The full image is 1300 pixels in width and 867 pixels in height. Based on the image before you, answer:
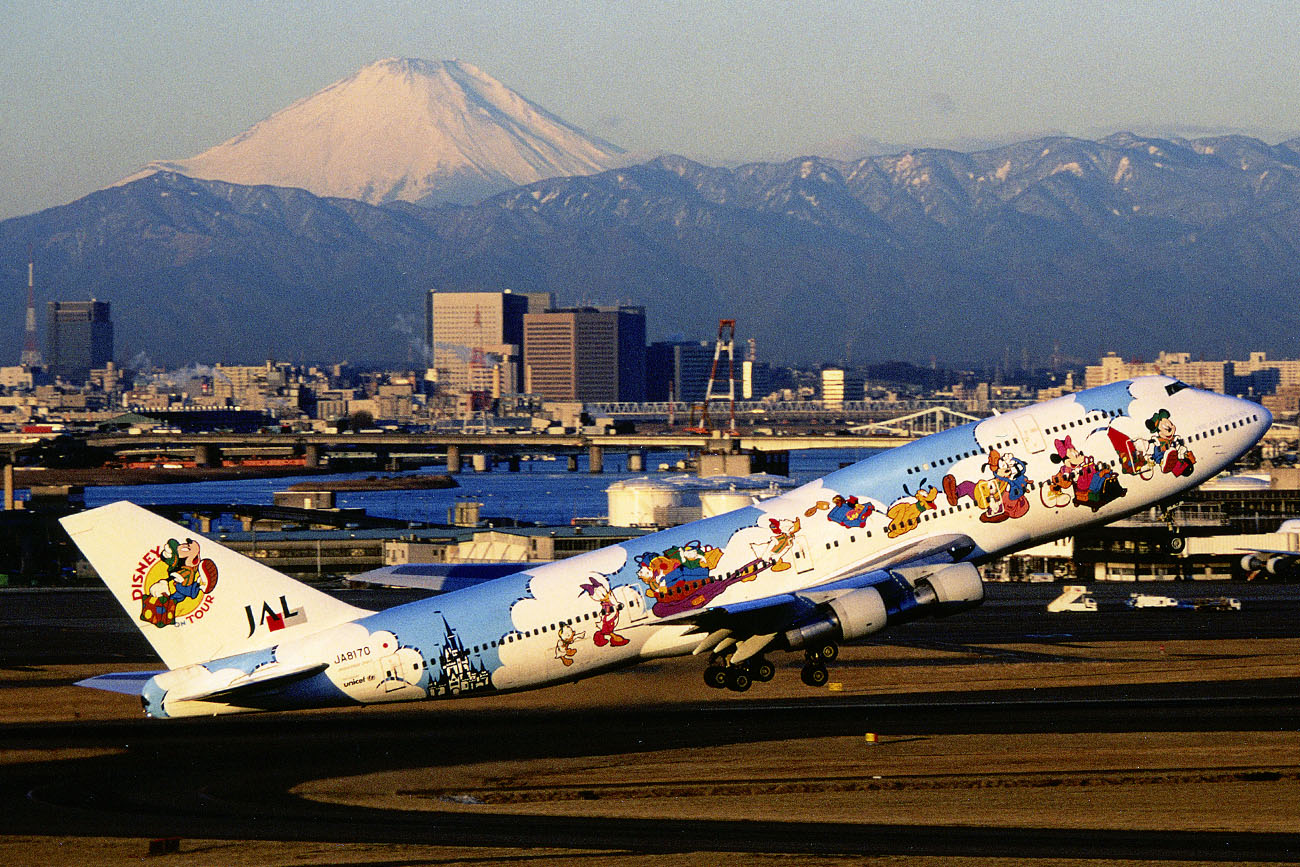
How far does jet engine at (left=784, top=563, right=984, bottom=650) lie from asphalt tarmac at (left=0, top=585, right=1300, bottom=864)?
10.2 feet

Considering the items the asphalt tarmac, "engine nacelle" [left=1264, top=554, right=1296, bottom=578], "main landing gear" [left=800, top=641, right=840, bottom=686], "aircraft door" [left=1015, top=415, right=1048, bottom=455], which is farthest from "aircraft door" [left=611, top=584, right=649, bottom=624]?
"engine nacelle" [left=1264, top=554, right=1296, bottom=578]

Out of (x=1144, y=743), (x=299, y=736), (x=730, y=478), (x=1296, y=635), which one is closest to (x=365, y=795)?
(x=299, y=736)

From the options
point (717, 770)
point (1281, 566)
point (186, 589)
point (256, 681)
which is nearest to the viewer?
point (186, 589)

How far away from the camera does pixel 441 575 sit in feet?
178

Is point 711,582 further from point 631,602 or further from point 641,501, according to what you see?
point 641,501

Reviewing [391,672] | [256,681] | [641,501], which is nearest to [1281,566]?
[641,501]

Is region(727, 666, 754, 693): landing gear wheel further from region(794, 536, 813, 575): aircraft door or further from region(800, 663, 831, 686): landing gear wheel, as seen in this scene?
region(794, 536, 813, 575): aircraft door

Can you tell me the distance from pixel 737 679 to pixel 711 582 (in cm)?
301

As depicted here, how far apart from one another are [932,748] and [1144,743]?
5879mm

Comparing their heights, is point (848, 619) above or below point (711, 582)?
below

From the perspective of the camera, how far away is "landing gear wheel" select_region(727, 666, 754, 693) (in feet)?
153

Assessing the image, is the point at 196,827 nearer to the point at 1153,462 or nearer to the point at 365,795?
the point at 365,795

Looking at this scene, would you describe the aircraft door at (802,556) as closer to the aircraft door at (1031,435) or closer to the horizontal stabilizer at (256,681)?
the aircraft door at (1031,435)

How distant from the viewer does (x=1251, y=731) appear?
4666cm
